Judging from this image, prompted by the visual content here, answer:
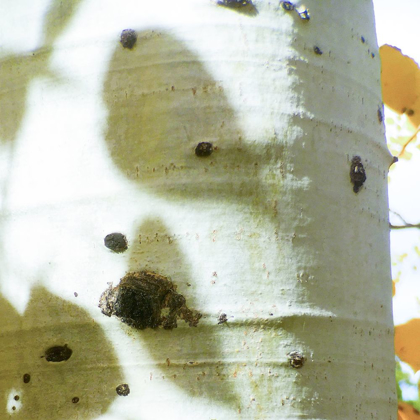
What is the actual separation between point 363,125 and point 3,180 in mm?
371

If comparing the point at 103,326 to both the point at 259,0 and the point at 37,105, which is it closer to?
the point at 37,105

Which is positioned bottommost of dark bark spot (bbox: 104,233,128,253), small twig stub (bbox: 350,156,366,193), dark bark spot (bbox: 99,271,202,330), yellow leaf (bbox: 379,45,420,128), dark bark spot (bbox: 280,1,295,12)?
dark bark spot (bbox: 99,271,202,330)

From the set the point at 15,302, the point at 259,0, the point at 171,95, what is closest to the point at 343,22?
the point at 259,0

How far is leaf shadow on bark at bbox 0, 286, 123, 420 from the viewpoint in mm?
434

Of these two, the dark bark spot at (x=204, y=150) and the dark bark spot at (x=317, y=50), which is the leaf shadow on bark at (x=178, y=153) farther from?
the dark bark spot at (x=317, y=50)

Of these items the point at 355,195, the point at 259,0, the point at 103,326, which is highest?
the point at 259,0

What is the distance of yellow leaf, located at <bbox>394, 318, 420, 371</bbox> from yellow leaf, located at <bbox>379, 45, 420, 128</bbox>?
0.81 metres

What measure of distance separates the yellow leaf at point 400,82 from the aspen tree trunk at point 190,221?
1.37 m

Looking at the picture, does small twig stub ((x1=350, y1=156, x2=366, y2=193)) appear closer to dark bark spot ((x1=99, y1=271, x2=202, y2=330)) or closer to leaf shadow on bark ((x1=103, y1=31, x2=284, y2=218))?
leaf shadow on bark ((x1=103, y1=31, x2=284, y2=218))

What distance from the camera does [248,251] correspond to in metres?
0.44

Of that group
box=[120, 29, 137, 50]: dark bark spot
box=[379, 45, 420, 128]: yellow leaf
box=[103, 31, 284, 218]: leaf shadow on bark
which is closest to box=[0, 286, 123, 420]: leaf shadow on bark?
box=[103, 31, 284, 218]: leaf shadow on bark

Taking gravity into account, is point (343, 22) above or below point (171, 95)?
above

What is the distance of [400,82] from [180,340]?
161 centimetres

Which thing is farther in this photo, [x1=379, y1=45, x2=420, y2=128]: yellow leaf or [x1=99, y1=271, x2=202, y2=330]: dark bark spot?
[x1=379, y1=45, x2=420, y2=128]: yellow leaf
